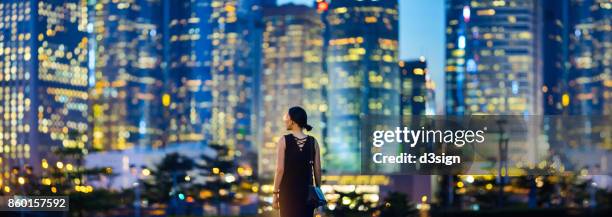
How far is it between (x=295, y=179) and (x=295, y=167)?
56mm

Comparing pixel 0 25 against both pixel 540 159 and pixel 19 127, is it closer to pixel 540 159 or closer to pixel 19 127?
pixel 19 127

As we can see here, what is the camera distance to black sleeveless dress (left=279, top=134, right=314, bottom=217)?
421 centimetres

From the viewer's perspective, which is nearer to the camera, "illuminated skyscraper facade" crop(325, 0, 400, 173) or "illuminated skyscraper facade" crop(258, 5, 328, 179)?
"illuminated skyscraper facade" crop(325, 0, 400, 173)

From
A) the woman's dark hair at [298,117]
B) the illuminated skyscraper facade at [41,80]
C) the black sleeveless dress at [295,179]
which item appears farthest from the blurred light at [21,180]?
the woman's dark hair at [298,117]

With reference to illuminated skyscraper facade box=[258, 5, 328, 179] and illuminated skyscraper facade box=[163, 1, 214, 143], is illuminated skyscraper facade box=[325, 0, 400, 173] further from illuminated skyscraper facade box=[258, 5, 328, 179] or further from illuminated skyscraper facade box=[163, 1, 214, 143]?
illuminated skyscraper facade box=[163, 1, 214, 143]

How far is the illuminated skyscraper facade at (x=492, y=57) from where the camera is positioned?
129 ft

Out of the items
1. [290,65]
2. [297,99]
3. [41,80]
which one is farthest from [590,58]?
[41,80]

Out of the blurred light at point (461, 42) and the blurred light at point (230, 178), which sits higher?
the blurred light at point (461, 42)

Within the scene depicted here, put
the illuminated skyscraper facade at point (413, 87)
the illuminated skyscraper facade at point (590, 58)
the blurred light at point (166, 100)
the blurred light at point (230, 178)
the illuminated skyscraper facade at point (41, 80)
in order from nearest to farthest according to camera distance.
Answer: the blurred light at point (230, 178) < the illuminated skyscraper facade at point (41, 80) < the illuminated skyscraper facade at point (413, 87) < the illuminated skyscraper facade at point (590, 58) < the blurred light at point (166, 100)

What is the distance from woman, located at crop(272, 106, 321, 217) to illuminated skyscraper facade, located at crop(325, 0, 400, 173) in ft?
101

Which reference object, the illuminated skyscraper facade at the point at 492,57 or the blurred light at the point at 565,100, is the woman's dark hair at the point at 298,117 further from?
the illuminated skyscraper facade at the point at 492,57

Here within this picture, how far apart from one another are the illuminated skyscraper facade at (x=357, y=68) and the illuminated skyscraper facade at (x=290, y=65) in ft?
4.60

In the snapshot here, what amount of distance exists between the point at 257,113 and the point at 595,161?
139ft

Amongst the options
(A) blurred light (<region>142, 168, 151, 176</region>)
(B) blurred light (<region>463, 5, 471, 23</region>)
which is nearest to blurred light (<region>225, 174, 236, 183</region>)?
(A) blurred light (<region>142, 168, 151, 176</region>)
